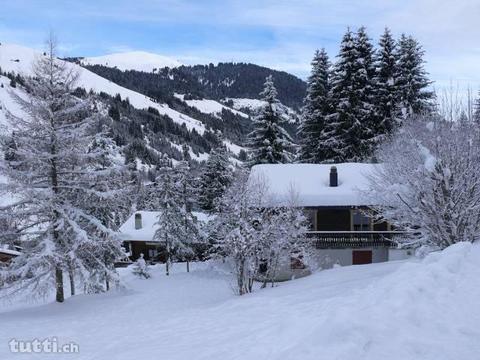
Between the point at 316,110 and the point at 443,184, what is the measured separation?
2434 cm

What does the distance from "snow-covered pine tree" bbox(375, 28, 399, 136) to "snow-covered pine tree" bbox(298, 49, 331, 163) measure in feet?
13.9

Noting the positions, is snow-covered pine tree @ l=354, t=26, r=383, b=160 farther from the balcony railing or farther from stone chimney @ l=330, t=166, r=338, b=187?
the balcony railing

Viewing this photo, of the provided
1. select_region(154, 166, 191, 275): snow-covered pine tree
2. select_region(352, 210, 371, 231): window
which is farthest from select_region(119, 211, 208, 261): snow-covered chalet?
select_region(352, 210, 371, 231): window

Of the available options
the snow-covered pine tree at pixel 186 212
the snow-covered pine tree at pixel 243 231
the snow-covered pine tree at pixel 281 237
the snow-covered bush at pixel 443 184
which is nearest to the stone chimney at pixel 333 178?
the snow-covered pine tree at pixel 281 237

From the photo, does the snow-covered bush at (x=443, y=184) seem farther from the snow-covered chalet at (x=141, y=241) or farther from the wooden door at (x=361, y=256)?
the snow-covered chalet at (x=141, y=241)

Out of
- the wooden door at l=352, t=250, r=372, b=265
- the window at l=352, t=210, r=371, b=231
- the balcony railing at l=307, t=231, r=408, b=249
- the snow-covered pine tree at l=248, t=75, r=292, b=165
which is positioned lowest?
the wooden door at l=352, t=250, r=372, b=265

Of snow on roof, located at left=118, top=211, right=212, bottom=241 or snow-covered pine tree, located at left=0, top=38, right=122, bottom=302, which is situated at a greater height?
snow-covered pine tree, located at left=0, top=38, right=122, bottom=302

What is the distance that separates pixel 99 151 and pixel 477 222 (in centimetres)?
1593

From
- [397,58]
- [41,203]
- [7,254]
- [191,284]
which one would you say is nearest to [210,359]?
[41,203]

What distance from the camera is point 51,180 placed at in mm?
20016

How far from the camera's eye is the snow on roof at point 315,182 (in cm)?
2709

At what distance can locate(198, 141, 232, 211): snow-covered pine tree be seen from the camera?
1581 inches

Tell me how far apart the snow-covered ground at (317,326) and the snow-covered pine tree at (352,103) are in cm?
2361

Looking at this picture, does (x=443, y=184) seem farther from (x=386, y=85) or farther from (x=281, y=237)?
(x=386, y=85)
